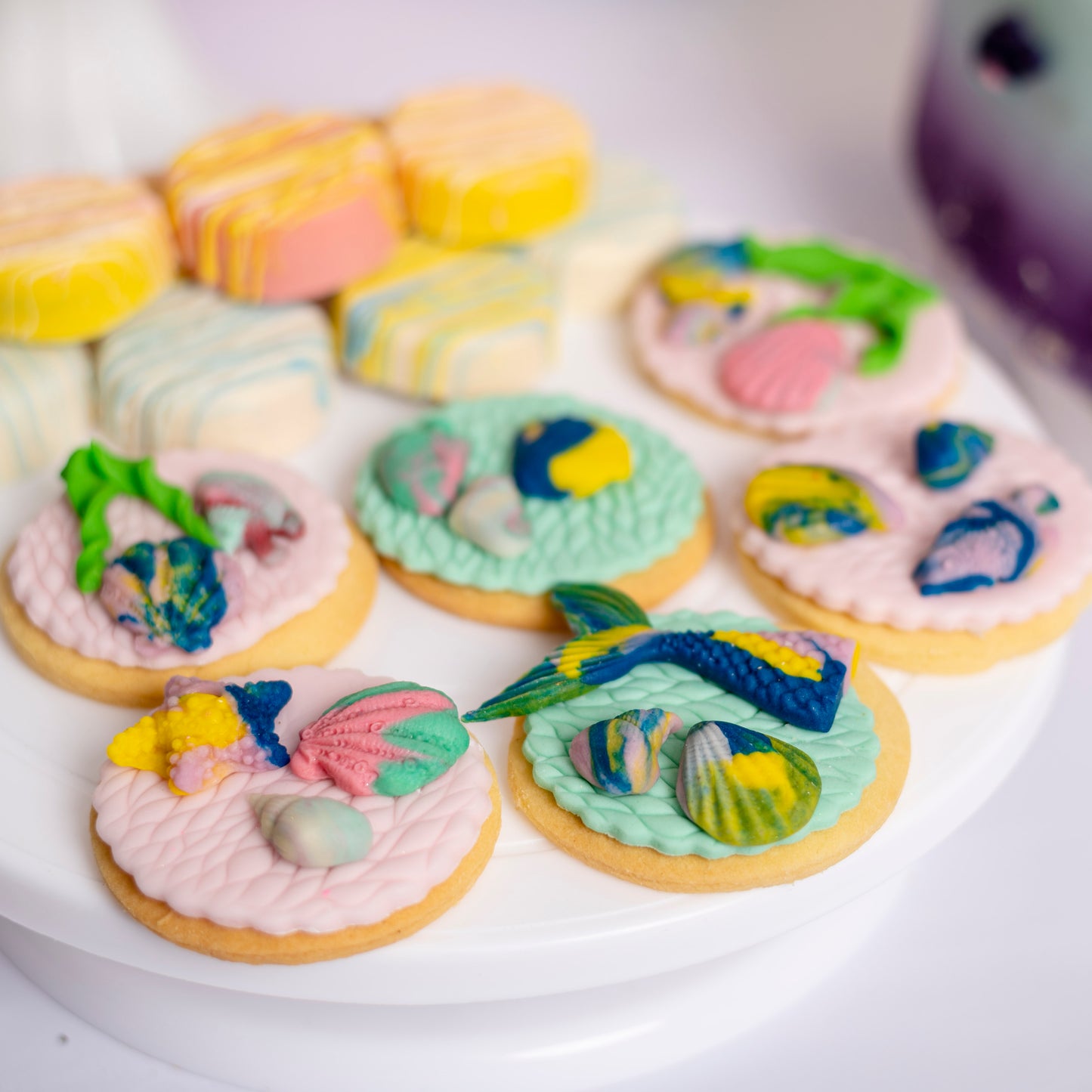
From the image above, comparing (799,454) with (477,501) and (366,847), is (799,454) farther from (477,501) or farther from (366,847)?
(366,847)

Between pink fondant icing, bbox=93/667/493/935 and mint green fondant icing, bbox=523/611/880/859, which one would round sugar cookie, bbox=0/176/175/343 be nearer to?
pink fondant icing, bbox=93/667/493/935

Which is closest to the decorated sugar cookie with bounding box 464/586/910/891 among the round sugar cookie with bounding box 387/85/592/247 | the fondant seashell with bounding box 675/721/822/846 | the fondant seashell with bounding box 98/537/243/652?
the fondant seashell with bounding box 675/721/822/846

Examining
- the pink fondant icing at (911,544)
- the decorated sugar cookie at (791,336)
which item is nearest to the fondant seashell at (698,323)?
the decorated sugar cookie at (791,336)

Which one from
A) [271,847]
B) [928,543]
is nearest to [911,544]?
[928,543]

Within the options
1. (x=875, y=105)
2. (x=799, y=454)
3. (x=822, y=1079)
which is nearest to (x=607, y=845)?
(x=822, y=1079)

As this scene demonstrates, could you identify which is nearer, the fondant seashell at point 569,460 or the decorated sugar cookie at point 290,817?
the decorated sugar cookie at point 290,817

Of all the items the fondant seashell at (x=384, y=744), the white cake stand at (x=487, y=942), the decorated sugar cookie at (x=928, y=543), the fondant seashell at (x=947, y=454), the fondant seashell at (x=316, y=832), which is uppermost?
the fondant seashell at (x=947, y=454)

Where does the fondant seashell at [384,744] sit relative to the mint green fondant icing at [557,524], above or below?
below

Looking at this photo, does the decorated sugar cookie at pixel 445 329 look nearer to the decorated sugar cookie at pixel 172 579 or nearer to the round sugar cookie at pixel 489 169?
the round sugar cookie at pixel 489 169
